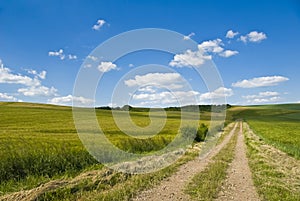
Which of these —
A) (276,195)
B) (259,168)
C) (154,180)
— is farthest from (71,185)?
(259,168)

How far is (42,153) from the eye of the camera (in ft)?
42.9

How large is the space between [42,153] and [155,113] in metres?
44.8

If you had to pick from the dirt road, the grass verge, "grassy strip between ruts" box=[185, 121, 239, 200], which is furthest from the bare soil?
the grass verge

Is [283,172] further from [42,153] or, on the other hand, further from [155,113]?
[155,113]

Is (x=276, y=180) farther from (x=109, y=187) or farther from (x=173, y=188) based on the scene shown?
(x=109, y=187)

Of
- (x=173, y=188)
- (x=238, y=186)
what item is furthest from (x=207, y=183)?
(x=173, y=188)

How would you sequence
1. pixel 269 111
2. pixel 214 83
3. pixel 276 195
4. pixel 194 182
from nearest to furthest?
pixel 276 195 < pixel 194 182 < pixel 214 83 < pixel 269 111

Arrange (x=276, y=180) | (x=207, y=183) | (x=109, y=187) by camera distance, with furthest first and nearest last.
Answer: (x=276, y=180) < (x=207, y=183) < (x=109, y=187)

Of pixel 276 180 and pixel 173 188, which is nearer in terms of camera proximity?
pixel 173 188

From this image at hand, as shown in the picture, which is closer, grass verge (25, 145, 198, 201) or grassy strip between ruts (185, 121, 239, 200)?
grass verge (25, 145, 198, 201)

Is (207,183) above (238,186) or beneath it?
above

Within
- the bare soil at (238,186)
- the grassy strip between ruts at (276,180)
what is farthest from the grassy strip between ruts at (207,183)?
the grassy strip between ruts at (276,180)

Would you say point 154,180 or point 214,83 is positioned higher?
point 214,83

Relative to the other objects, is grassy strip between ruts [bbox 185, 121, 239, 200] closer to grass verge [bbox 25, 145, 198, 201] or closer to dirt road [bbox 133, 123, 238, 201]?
dirt road [bbox 133, 123, 238, 201]
